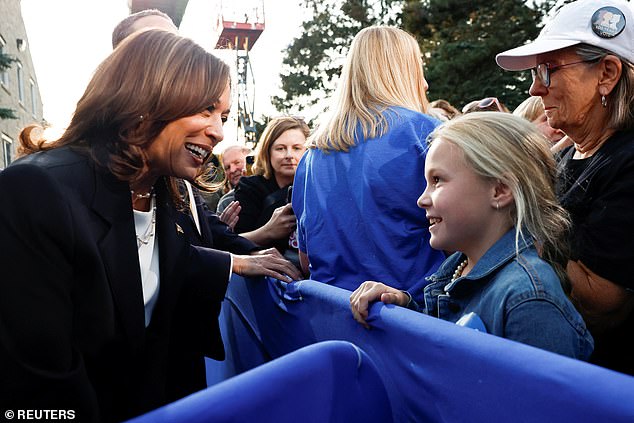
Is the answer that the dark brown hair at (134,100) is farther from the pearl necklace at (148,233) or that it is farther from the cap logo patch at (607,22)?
the cap logo patch at (607,22)

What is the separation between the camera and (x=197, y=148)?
1.94 metres

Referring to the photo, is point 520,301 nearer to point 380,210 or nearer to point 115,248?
point 380,210

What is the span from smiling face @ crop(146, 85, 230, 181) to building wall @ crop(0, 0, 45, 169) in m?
19.3

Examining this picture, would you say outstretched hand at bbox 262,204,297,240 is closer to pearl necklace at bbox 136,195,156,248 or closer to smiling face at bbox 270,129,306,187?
smiling face at bbox 270,129,306,187

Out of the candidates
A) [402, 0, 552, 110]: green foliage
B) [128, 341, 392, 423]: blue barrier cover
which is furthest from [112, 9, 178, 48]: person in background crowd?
[402, 0, 552, 110]: green foliage

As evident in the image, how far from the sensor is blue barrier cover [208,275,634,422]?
0.92 meters

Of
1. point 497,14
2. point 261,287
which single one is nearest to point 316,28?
point 497,14

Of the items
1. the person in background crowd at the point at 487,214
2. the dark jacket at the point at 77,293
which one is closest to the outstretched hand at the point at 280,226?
the dark jacket at the point at 77,293

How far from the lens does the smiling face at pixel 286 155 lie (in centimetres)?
404

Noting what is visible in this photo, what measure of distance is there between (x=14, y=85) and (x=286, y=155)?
24022 millimetres

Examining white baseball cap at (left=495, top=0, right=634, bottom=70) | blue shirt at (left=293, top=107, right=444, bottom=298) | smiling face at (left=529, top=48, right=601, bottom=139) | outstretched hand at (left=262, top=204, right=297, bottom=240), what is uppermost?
white baseball cap at (left=495, top=0, right=634, bottom=70)

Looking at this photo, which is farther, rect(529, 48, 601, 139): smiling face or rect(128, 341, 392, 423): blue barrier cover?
rect(529, 48, 601, 139): smiling face

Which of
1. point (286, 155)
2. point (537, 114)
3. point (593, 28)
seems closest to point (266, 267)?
point (593, 28)

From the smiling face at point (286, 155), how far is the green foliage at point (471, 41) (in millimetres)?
14074
